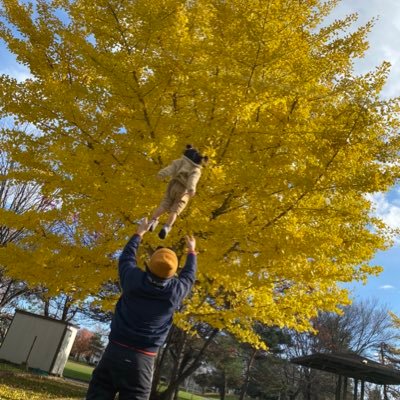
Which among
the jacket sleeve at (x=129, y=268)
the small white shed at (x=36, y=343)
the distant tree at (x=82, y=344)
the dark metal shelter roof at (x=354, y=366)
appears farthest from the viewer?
the distant tree at (x=82, y=344)

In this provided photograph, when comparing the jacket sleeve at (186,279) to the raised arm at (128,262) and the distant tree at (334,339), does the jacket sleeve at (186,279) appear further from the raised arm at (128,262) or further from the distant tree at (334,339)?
the distant tree at (334,339)

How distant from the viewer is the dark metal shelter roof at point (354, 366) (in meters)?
10.9

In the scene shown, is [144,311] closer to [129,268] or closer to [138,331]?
[138,331]

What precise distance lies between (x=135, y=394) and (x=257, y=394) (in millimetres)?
35895

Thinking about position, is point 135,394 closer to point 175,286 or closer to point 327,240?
point 175,286

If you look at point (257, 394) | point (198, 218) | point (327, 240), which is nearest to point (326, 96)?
point (327, 240)

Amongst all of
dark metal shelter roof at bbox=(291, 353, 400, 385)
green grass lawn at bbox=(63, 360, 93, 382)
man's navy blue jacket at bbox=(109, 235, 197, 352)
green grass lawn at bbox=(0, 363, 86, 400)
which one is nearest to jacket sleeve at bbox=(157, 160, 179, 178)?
man's navy blue jacket at bbox=(109, 235, 197, 352)

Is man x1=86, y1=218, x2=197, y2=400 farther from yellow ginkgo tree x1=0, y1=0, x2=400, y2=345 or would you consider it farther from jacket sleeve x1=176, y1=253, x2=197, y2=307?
yellow ginkgo tree x1=0, y1=0, x2=400, y2=345

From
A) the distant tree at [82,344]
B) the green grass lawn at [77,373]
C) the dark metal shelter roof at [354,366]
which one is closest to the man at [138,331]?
the dark metal shelter roof at [354,366]

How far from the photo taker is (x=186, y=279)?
9.14ft

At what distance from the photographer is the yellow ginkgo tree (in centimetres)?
535

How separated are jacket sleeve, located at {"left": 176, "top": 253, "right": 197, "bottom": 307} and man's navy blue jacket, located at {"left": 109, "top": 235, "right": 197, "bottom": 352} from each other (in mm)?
15

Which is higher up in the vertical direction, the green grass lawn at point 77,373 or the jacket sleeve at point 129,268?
the jacket sleeve at point 129,268

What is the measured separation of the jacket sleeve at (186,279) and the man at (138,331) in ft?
0.08
